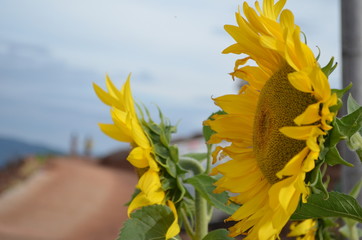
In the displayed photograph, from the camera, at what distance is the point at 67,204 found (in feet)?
21.4

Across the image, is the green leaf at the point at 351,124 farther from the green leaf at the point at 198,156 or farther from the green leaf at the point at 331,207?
the green leaf at the point at 198,156

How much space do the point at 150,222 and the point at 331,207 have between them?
233mm

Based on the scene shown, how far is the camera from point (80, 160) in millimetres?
9344

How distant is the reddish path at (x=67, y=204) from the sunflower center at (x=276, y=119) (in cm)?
396

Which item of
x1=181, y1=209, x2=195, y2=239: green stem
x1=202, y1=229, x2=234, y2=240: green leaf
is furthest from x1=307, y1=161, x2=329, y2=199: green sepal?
x1=181, y1=209, x2=195, y2=239: green stem

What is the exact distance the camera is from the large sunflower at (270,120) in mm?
504

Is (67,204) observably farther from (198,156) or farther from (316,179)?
(316,179)

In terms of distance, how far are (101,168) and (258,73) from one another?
26.7ft

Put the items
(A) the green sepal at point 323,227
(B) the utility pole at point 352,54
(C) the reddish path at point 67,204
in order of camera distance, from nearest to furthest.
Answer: (A) the green sepal at point 323,227, (B) the utility pole at point 352,54, (C) the reddish path at point 67,204

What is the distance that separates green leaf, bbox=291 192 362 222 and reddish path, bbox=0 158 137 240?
3.98 metres

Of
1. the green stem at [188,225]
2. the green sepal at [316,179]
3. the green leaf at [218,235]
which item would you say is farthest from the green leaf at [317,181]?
the green stem at [188,225]

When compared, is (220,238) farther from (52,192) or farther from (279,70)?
(52,192)

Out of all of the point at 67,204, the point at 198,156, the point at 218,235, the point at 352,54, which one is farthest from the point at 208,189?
the point at 67,204

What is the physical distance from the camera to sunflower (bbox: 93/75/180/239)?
72 centimetres
